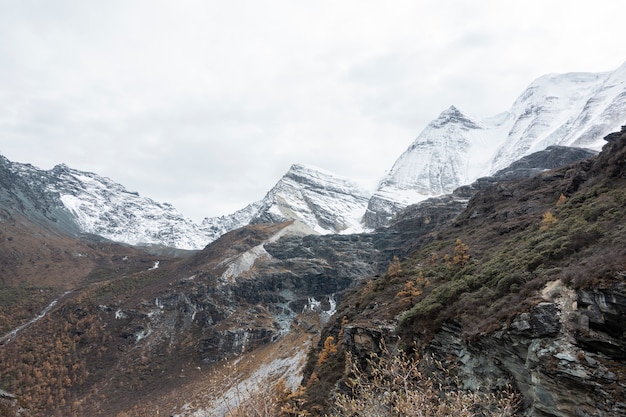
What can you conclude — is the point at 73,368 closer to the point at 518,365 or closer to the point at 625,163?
the point at 518,365

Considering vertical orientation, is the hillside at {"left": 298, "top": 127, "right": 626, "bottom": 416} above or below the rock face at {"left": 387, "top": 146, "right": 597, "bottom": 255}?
below

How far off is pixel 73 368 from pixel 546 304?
123 meters

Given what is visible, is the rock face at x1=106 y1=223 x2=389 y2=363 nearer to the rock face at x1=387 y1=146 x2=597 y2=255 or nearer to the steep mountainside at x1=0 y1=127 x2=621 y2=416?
the steep mountainside at x1=0 y1=127 x2=621 y2=416

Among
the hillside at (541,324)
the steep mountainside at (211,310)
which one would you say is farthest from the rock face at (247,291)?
the hillside at (541,324)

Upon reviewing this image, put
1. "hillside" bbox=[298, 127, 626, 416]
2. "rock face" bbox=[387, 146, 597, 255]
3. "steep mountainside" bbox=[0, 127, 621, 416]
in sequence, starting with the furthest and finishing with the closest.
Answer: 1. "rock face" bbox=[387, 146, 597, 255]
2. "steep mountainside" bbox=[0, 127, 621, 416]
3. "hillside" bbox=[298, 127, 626, 416]

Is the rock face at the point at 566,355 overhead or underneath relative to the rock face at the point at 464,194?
underneath

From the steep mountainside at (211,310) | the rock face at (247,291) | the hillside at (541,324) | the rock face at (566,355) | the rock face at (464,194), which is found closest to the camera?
the rock face at (566,355)

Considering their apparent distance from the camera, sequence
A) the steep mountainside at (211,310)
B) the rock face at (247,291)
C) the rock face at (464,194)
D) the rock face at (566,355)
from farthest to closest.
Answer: the rock face at (464,194), the rock face at (247,291), the steep mountainside at (211,310), the rock face at (566,355)

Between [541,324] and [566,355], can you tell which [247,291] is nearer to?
[541,324]

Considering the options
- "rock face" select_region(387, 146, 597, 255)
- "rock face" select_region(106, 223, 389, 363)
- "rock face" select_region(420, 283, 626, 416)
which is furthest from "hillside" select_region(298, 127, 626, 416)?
"rock face" select_region(387, 146, 597, 255)

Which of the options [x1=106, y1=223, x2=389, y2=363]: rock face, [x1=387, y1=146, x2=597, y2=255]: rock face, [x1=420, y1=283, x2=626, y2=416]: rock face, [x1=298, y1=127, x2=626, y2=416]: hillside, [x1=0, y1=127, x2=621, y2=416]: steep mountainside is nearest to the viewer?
[x1=420, y1=283, x2=626, y2=416]: rock face

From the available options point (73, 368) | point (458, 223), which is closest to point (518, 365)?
point (458, 223)

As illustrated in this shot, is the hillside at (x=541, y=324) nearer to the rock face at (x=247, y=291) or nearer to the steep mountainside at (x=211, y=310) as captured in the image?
the steep mountainside at (x=211, y=310)

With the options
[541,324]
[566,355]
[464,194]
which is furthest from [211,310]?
[566,355]
